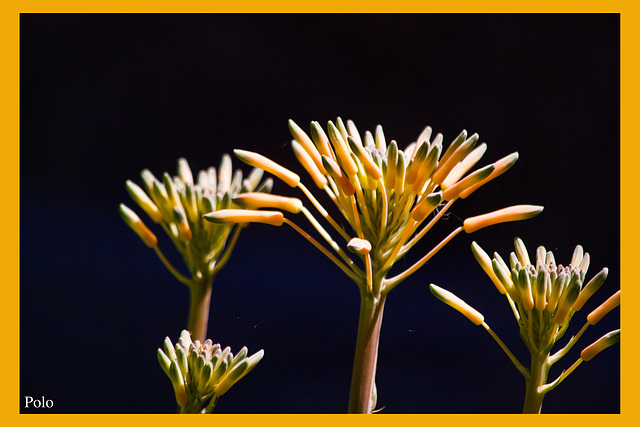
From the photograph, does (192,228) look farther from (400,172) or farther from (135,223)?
(400,172)

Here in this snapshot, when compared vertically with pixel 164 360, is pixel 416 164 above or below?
above

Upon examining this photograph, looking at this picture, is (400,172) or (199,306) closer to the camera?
(400,172)

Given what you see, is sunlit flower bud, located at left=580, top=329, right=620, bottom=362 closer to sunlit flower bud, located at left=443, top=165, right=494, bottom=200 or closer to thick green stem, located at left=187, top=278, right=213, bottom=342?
sunlit flower bud, located at left=443, top=165, right=494, bottom=200

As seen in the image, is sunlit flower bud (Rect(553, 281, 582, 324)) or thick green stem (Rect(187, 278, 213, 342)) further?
thick green stem (Rect(187, 278, 213, 342))

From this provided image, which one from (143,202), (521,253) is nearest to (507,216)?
(521,253)

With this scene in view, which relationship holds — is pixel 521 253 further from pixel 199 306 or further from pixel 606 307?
pixel 199 306

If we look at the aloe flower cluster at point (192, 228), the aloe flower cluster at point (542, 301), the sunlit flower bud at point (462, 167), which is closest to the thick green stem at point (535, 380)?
the aloe flower cluster at point (542, 301)

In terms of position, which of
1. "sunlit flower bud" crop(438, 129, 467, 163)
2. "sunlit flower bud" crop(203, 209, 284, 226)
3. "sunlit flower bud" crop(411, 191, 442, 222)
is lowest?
"sunlit flower bud" crop(203, 209, 284, 226)

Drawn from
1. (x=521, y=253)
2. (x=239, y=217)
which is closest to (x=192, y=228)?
(x=239, y=217)

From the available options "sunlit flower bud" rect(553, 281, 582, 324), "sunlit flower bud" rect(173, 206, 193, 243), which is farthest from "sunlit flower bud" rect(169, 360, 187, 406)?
"sunlit flower bud" rect(553, 281, 582, 324)
